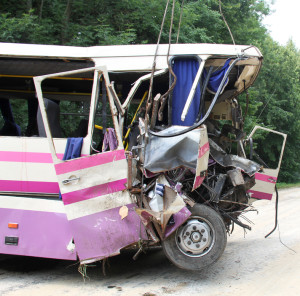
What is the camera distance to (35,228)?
4973 mm

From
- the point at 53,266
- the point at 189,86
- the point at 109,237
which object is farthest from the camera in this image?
the point at 53,266

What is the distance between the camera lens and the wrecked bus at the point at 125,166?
4754mm

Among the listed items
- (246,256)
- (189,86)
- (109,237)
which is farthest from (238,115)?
(109,237)

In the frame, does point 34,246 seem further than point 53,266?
No

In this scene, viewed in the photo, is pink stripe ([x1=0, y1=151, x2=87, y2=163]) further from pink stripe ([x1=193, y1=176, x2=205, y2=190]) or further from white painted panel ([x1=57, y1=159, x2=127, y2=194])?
pink stripe ([x1=193, y1=176, x2=205, y2=190])

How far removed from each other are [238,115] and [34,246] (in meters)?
3.78

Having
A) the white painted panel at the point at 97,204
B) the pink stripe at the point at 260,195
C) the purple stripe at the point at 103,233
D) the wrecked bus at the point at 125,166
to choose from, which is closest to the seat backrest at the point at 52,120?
the wrecked bus at the point at 125,166

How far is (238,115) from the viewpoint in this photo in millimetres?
6746

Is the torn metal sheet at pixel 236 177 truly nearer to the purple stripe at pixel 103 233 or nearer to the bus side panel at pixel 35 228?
the purple stripe at pixel 103 233

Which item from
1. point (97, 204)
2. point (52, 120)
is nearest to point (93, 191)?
point (97, 204)

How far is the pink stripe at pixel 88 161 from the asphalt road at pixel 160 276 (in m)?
1.17

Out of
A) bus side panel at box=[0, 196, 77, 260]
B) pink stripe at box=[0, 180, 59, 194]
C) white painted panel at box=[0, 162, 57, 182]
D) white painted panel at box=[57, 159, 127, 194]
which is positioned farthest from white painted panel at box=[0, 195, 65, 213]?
white painted panel at box=[57, 159, 127, 194]

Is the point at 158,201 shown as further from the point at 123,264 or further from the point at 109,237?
the point at 123,264

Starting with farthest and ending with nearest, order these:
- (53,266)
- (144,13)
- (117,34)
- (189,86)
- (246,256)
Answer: (144,13)
(117,34)
(246,256)
(53,266)
(189,86)
